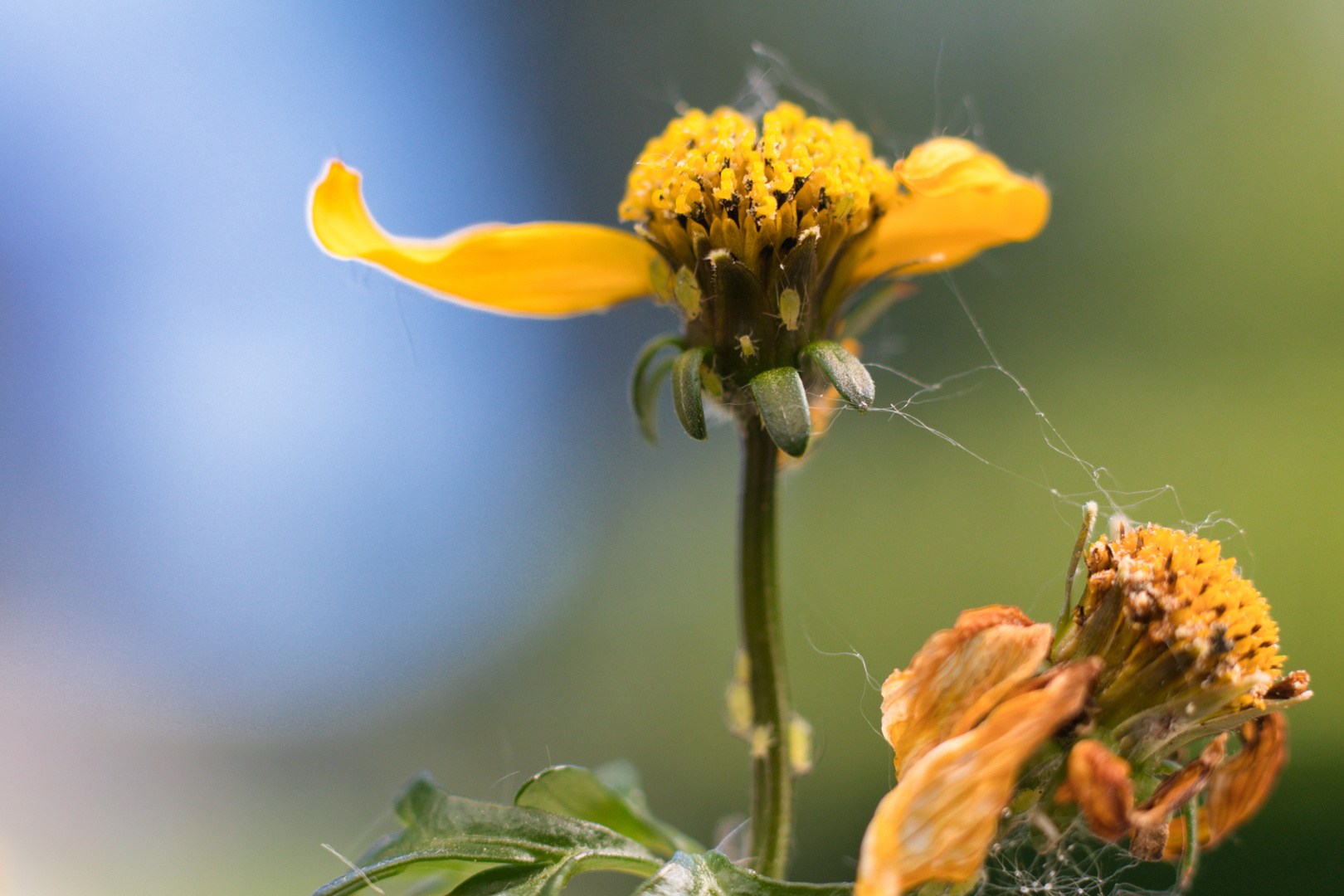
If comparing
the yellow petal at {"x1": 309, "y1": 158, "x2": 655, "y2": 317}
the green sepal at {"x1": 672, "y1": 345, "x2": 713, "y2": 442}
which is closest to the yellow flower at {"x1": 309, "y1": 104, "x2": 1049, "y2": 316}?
the yellow petal at {"x1": 309, "y1": 158, "x2": 655, "y2": 317}

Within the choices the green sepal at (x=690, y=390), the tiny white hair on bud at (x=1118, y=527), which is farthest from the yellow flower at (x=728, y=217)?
the tiny white hair on bud at (x=1118, y=527)

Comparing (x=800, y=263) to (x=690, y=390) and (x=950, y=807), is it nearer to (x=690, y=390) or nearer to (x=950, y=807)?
(x=690, y=390)

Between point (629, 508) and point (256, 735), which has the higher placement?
point (629, 508)

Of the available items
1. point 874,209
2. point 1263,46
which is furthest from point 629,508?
point 874,209

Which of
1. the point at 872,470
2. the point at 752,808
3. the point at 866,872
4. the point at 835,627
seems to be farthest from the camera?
the point at 872,470

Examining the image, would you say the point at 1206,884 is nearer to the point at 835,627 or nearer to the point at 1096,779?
the point at 835,627

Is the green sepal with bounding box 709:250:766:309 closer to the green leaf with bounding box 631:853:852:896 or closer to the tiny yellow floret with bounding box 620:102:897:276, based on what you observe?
the tiny yellow floret with bounding box 620:102:897:276
